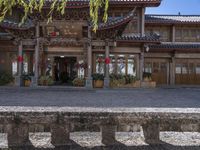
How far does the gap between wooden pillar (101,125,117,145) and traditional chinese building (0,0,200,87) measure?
40.9 feet

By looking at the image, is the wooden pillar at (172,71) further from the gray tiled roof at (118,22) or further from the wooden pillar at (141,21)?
the gray tiled roof at (118,22)

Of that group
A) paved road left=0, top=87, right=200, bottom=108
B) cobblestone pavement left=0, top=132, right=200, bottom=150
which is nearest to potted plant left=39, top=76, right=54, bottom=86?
paved road left=0, top=87, right=200, bottom=108

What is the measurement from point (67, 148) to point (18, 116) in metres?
0.83

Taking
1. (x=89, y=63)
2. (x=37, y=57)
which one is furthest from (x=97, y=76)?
(x=37, y=57)

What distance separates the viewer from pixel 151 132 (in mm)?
3576

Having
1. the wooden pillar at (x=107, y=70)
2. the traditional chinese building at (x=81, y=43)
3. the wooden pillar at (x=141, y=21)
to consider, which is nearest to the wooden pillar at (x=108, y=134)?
the traditional chinese building at (x=81, y=43)

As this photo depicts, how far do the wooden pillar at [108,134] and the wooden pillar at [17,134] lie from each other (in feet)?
3.70

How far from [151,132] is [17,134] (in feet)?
6.48

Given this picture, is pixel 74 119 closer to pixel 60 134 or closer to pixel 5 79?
pixel 60 134

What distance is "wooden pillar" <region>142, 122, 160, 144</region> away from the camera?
3.51 metres

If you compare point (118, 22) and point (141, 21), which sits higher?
point (141, 21)

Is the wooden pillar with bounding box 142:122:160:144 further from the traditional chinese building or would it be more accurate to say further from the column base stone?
the traditional chinese building

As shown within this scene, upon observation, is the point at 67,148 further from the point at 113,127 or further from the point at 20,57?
the point at 20,57

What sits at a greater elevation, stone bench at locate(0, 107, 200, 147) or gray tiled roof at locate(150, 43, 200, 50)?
gray tiled roof at locate(150, 43, 200, 50)
